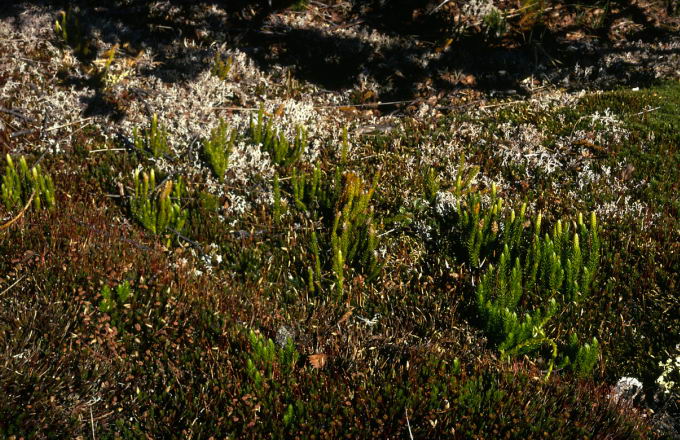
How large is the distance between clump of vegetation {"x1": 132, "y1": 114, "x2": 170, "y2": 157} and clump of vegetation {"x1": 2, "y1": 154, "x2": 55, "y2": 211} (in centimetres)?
100

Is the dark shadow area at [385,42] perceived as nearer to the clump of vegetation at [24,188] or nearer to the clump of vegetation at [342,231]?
the clump of vegetation at [342,231]

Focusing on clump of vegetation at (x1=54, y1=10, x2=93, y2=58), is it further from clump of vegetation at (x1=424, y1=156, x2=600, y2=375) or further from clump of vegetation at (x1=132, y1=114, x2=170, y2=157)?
clump of vegetation at (x1=424, y1=156, x2=600, y2=375)

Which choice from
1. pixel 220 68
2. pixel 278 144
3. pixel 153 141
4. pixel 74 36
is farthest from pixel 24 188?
pixel 74 36

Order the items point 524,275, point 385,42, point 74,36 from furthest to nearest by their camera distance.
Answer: point 385,42 < point 74,36 < point 524,275

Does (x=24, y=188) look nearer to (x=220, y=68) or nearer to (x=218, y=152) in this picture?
(x=218, y=152)

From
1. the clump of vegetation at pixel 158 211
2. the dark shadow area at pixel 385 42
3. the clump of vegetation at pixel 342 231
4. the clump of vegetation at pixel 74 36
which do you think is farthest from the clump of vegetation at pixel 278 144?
the clump of vegetation at pixel 74 36

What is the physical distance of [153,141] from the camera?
5.12 metres

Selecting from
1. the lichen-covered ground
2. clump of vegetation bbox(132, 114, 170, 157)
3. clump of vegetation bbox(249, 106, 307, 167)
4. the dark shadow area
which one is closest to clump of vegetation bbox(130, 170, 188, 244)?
the lichen-covered ground

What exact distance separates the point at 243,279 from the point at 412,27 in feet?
16.9

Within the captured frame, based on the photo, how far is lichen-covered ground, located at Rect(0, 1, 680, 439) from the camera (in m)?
3.03

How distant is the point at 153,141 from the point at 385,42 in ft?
13.0

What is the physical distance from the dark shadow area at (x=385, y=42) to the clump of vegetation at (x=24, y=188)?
10.4 feet

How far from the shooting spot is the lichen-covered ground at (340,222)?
3.03 meters

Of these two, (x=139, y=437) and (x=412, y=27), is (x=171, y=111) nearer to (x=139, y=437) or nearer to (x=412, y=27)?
(x=412, y=27)
